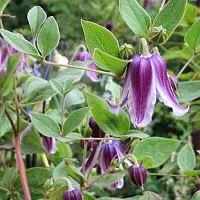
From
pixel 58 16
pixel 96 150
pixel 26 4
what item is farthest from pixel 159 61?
pixel 26 4

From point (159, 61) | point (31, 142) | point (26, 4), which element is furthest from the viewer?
point (26, 4)

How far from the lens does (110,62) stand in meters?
0.51

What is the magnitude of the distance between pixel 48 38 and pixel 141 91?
0.14 metres

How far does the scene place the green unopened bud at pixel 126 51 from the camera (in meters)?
0.53

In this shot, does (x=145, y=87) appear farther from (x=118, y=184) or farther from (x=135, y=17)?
(x=118, y=184)

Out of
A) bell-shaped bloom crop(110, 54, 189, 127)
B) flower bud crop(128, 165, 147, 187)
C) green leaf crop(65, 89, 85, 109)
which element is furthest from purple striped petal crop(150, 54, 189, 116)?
green leaf crop(65, 89, 85, 109)

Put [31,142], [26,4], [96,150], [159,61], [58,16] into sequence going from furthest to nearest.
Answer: [26,4]
[58,16]
[31,142]
[96,150]
[159,61]

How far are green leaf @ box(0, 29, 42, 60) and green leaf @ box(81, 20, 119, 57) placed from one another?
73 millimetres

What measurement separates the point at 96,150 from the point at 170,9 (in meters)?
0.21

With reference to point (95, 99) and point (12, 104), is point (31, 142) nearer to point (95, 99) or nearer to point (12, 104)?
point (12, 104)

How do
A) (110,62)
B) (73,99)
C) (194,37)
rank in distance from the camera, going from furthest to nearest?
(73,99)
(194,37)
(110,62)

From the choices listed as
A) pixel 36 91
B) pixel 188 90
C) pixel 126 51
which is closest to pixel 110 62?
pixel 126 51

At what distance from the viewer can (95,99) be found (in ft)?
1.89

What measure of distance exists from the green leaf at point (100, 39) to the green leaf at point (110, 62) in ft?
0.09
